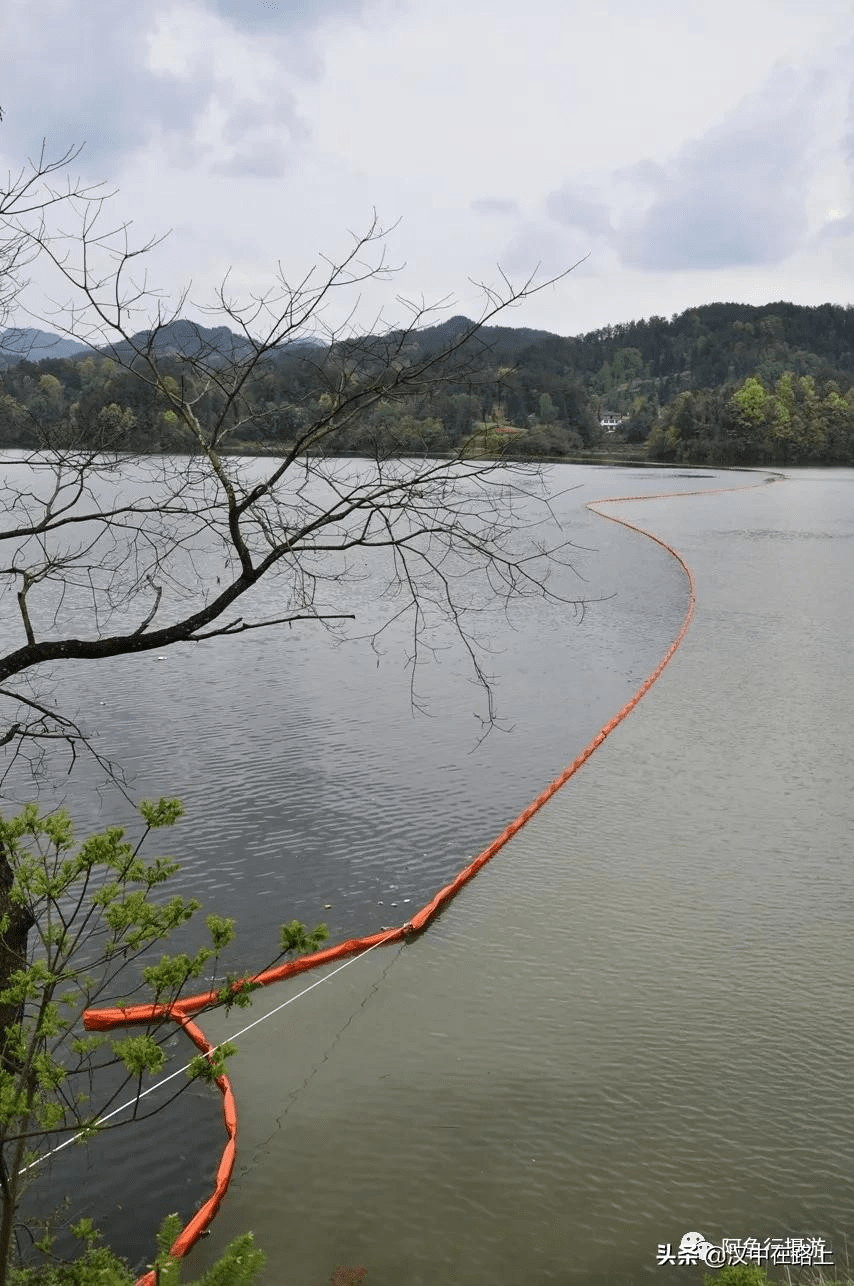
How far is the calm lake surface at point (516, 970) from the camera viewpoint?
4.64 metres

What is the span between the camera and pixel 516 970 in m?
6.65

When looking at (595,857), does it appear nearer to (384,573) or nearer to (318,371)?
(318,371)

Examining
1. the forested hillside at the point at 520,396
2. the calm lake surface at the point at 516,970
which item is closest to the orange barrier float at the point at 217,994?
the calm lake surface at the point at 516,970

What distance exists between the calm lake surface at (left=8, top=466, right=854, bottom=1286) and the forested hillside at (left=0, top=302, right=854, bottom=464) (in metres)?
3.32

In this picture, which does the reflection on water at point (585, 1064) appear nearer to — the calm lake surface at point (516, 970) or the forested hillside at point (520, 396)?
the calm lake surface at point (516, 970)

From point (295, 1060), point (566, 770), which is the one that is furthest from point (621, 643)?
point (295, 1060)

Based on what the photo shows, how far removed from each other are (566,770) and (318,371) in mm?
7296

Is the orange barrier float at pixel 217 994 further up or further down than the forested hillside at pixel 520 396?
further down

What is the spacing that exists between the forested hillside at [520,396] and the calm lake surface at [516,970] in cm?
332

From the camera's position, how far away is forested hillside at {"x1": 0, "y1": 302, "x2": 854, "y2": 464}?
165 inches

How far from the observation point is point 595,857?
8453 millimetres

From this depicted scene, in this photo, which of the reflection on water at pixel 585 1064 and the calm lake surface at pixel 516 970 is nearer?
the reflection on water at pixel 585 1064

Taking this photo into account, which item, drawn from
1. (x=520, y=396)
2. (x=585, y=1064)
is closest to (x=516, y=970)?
(x=585, y=1064)

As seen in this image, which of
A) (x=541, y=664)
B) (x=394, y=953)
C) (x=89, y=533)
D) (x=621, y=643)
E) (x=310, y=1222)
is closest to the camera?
(x=310, y=1222)
